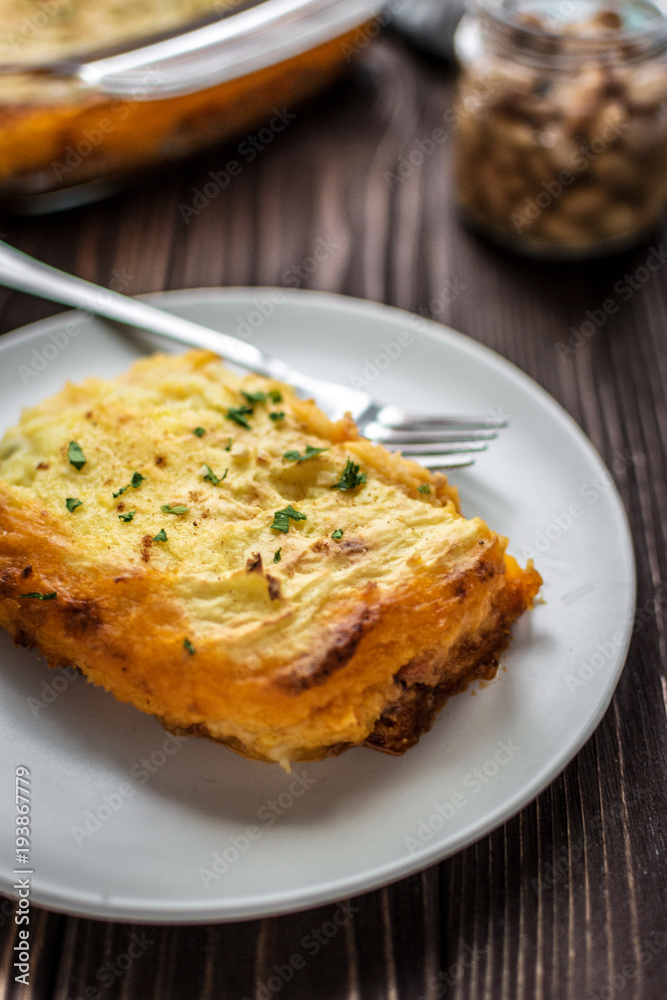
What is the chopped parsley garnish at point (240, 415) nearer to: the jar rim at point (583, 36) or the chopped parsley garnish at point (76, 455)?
the chopped parsley garnish at point (76, 455)

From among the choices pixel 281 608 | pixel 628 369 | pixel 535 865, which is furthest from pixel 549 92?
pixel 535 865

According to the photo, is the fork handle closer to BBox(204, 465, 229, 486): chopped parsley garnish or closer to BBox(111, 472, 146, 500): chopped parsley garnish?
BBox(204, 465, 229, 486): chopped parsley garnish

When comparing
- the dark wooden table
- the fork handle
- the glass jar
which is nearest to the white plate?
the dark wooden table

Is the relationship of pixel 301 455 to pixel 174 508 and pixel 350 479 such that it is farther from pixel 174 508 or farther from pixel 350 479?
pixel 174 508

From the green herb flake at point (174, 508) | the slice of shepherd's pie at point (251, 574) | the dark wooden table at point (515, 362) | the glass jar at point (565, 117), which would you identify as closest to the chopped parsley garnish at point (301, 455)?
the slice of shepherd's pie at point (251, 574)

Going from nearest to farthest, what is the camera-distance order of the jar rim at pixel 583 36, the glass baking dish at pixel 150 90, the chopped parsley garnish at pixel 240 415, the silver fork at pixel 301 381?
the chopped parsley garnish at pixel 240 415, the silver fork at pixel 301 381, the jar rim at pixel 583 36, the glass baking dish at pixel 150 90

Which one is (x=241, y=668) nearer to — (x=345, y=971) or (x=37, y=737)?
(x=37, y=737)

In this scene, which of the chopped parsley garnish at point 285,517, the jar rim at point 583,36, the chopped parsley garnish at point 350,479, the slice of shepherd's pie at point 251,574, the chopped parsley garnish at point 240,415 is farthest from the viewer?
the jar rim at point 583,36
